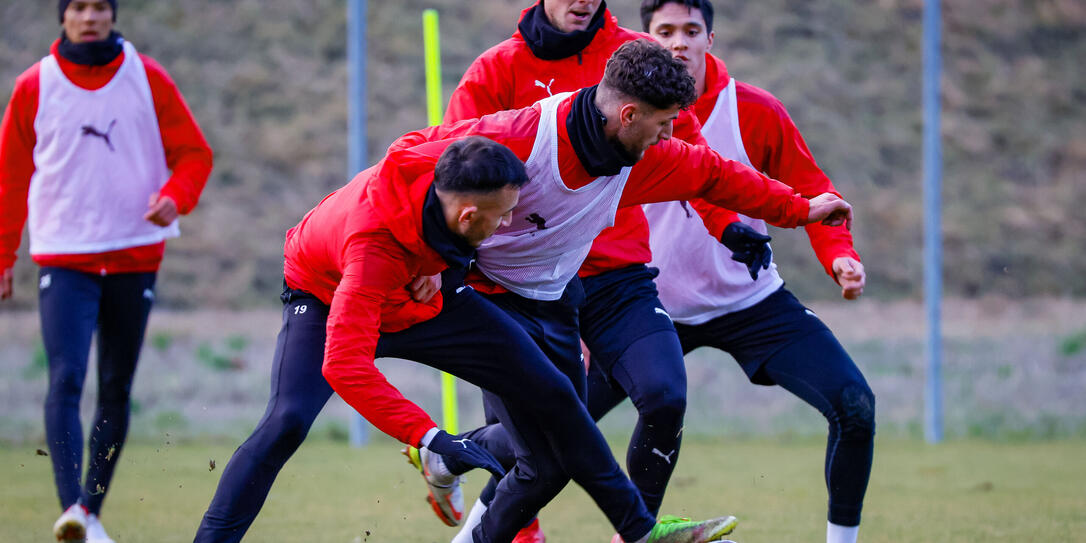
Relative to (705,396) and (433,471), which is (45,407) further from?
(705,396)

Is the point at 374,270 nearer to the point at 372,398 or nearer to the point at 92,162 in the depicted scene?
the point at 372,398

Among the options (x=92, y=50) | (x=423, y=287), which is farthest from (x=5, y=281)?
(x=423, y=287)

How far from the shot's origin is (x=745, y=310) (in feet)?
13.6

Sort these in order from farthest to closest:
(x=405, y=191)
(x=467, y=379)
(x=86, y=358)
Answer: (x=86, y=358), (x=467, y=379), (x=405, y=191)

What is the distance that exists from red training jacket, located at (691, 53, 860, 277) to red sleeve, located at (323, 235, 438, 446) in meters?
1.42

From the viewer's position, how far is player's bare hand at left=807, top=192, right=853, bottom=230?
3.60m

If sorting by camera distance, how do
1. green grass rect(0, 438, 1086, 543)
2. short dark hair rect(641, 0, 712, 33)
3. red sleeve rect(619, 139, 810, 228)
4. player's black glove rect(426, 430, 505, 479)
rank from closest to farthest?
player's black glove rect(426, 430, 505, 479)
red sleeve rect(619, 139, 810, 228)
short dark hair rect(641, 0, 712, 33)
green grass rect(0, 438, 1086, 543)

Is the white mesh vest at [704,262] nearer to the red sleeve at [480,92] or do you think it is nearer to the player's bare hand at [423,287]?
the red sleeve at [480,92]

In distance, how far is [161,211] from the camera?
480 cm

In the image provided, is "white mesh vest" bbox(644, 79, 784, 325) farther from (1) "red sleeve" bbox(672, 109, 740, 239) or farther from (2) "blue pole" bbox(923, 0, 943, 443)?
(2) "blue pole" bbox(923, 0, 943, 443)

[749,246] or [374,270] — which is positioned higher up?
[374,270]

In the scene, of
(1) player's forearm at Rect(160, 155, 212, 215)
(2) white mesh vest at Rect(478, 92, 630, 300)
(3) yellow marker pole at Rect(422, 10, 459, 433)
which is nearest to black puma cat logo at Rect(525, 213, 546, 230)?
(2) white mesh vest at Rect(478, 92, 630, 300)

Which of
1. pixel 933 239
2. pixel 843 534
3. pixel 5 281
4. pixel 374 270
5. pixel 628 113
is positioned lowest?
pixel 933 239

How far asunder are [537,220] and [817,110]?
7.70 metres
